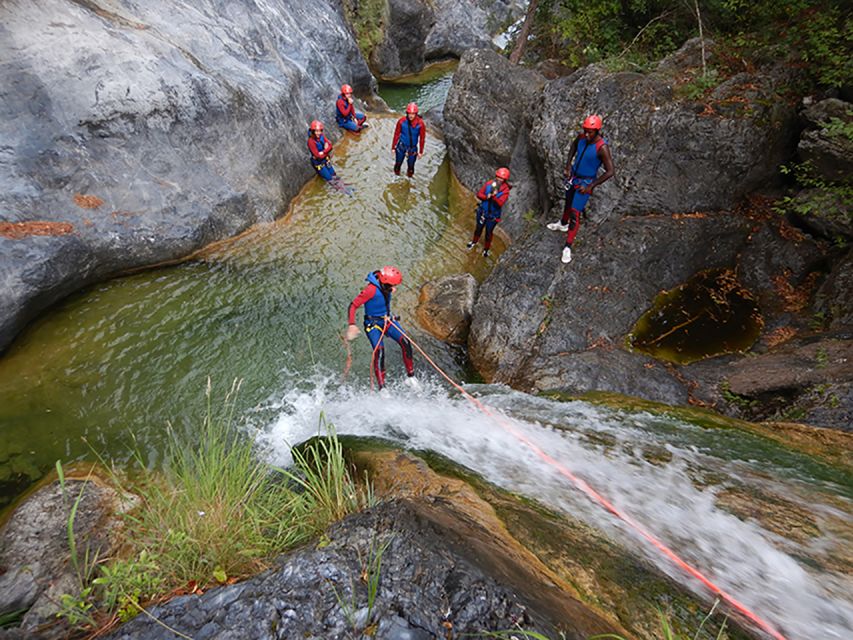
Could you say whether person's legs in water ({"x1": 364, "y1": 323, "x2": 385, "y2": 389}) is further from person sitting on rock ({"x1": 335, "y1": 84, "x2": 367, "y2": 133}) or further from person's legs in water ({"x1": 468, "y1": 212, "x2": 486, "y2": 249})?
person sitting on rock ({"x1": 335, "y1": 84, "x2": 367, "y2": 133})

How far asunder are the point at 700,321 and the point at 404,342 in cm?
468

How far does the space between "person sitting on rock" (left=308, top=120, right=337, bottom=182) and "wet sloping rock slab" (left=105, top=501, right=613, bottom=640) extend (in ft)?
32.0

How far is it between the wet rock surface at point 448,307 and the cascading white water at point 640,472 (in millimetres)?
1399

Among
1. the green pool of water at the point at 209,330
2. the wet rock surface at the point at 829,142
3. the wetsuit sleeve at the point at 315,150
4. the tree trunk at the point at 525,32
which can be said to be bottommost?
the green pool of water at the point at 209,330

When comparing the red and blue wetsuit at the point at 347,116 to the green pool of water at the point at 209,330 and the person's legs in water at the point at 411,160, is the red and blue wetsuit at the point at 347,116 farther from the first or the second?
the green pool of water at the point at 209,330

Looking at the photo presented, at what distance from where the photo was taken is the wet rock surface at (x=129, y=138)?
643 cm

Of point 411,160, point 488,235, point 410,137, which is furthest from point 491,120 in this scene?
point 488,235

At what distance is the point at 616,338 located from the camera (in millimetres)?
6887

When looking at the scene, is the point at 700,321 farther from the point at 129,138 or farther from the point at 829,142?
the point at 129,138

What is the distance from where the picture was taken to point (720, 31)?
976 cm

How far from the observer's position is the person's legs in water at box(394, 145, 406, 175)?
11.4m

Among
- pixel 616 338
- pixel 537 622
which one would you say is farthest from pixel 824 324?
pixel 537 622

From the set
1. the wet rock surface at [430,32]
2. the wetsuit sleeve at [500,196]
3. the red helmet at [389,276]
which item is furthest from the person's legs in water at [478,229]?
the wet rock surface at [430,32]

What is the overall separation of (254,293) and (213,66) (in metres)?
5.49
